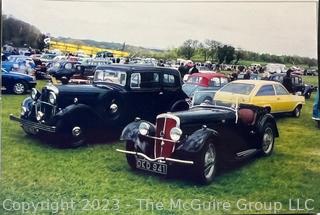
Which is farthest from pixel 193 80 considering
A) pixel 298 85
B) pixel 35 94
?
pixel 35 94

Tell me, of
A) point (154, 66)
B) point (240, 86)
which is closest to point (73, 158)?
point (154, 66)

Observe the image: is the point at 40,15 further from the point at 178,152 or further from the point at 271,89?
the point at 271,89

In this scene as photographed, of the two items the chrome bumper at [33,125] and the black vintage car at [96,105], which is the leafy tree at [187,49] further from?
the chrome bumper at [33,125]

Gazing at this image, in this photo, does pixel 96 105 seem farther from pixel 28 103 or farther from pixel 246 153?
pixel 246 153

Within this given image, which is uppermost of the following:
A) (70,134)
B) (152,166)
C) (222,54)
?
(222,54)

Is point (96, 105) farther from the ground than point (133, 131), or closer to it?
farther from the ground

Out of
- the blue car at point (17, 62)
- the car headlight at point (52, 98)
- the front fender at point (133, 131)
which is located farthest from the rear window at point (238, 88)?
the blue car at point (17, 62)
